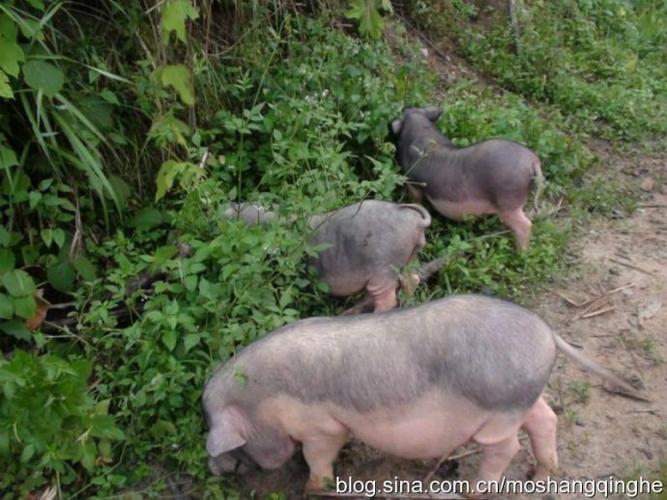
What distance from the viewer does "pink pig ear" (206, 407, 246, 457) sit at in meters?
2.95

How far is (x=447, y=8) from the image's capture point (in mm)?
6051

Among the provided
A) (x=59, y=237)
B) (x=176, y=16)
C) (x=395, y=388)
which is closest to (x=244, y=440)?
(x=395, y=388)

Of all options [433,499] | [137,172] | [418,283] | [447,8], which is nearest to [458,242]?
[418,283]

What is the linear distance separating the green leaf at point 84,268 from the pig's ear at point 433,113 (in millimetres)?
2040

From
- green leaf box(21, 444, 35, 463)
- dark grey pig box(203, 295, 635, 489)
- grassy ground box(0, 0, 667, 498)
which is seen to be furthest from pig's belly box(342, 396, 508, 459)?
green leaf box(21, 444, 35, 463)

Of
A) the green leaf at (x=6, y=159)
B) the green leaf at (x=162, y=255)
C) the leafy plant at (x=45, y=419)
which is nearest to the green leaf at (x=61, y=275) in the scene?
the green leaf at (x=162, y=255)

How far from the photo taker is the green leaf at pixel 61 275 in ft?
11.9

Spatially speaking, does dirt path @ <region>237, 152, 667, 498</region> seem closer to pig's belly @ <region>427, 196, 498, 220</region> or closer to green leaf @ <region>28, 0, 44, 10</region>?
pig's belly @ <region>427, 196, 498, 220</region>

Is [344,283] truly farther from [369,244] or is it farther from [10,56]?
[10,56]

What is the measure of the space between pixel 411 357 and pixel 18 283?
1.63 metres

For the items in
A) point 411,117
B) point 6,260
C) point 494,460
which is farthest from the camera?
point 411,117

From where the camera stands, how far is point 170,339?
3.25 m

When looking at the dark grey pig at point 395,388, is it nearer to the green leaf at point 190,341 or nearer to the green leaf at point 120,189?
the green leaf at point 190,341

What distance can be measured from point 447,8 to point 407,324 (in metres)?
3.73
